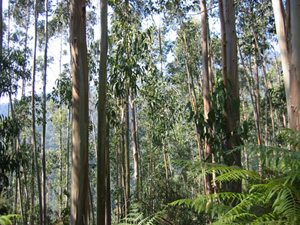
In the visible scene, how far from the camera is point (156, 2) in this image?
29.5 ft

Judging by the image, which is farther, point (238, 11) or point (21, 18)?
point (21, 18)

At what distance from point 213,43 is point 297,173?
14.1 metres

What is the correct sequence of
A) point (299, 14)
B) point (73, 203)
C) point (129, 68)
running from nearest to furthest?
point (299, 14)
point (73, 203)
point (129, 68)

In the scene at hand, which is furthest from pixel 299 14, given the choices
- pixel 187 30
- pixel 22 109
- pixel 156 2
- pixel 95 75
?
pixel 22 109

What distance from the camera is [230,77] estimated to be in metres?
2.90

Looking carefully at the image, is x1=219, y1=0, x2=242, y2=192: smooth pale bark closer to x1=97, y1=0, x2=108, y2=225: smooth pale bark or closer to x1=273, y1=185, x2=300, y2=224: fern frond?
x1=97, y1=0, x2=108, y2=225: smooth pale bark

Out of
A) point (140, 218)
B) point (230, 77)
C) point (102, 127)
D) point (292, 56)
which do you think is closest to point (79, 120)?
point (102, 127)

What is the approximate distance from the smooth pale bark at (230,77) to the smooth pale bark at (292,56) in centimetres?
86

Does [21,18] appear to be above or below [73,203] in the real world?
above

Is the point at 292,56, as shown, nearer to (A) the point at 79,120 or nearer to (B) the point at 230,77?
(B) the point at 230,77

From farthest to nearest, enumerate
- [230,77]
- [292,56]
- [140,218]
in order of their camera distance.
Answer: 1. [230,77]
2. [140,218]
3. [292,56]

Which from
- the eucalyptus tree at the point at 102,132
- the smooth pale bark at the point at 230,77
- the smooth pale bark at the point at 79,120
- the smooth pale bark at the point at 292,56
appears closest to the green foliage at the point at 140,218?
the eucalyptus tree at the point at 102,132

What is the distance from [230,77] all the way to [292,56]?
97 cm

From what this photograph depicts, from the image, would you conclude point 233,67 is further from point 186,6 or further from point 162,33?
point 162,33
